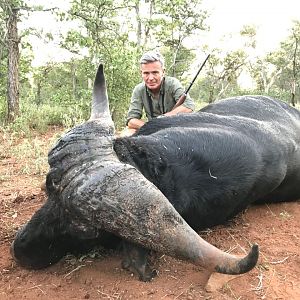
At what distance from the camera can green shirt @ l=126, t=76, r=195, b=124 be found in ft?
19.7

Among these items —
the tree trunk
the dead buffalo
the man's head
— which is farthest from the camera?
the tree trunk

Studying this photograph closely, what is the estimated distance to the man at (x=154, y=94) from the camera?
5691mm

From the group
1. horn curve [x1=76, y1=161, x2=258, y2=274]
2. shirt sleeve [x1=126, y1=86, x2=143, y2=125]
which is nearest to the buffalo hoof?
horn curve [x1=76, y1=161, x2=258, y2=274]

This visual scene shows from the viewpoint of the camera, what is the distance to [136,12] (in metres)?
20.8

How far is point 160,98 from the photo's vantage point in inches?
240

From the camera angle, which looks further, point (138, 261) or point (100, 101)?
point (100, 101)

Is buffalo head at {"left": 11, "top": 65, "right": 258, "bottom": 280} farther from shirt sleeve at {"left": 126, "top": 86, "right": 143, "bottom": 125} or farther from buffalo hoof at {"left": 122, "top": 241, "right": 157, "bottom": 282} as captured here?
shirt sleeve at {"left": 126, "top": 86, "right": 143, "bottom": 125}

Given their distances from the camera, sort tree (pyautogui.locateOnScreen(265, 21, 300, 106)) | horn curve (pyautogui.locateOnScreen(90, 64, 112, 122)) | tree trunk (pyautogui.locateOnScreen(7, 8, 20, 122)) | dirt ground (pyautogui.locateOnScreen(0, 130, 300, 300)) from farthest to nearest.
Answer: tree (pyautogui.locateOnScreen(265, 21, 300, 106)) < tree trunk (pyautogui.locateOnScreen(7, 8, 20, 122)) < horn curve (pyautogui.locateOnScreen(90, 64, 112, 122)) < dirt ground (pyautogui.locateOnScreen(0, 130, 300, 300))

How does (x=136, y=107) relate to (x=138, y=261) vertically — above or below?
above

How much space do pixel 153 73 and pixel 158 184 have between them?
310 cm

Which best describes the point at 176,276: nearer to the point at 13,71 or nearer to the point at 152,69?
the point at 152,69

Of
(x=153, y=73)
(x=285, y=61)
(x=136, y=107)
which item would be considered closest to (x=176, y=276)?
(x=153, y=73)

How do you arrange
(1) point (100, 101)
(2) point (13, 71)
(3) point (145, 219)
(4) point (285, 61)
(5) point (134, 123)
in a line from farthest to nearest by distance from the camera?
1. (4) point (285, 61)
2. (2) point (13, 71)
3. (5) point (134, 123)
4. (1) point (100, 101)
5. (3) point (145, 219)

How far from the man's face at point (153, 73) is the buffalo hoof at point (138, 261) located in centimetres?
332
